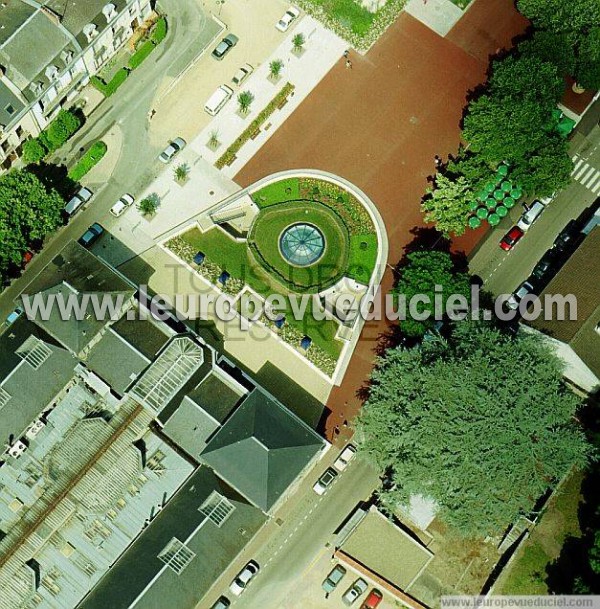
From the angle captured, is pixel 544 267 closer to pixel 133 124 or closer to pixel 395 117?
pixel 395 117

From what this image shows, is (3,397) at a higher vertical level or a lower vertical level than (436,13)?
lower

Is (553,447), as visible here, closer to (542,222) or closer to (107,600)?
(542,222)

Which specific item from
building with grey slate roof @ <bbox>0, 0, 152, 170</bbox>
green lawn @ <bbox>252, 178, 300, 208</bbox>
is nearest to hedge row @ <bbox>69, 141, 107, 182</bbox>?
building with grey slate roof @ <bbox>0, 0, 152, 170</bbox>

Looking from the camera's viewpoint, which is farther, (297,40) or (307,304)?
(297,40)

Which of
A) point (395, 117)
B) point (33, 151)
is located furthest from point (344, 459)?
point (33, 151)

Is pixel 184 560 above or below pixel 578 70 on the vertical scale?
below

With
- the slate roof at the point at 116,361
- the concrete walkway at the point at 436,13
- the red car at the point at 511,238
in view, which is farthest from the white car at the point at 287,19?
the slate roof at the point at 116,361

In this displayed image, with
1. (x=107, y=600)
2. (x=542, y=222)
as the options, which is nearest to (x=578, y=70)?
(x=542, y=222)
